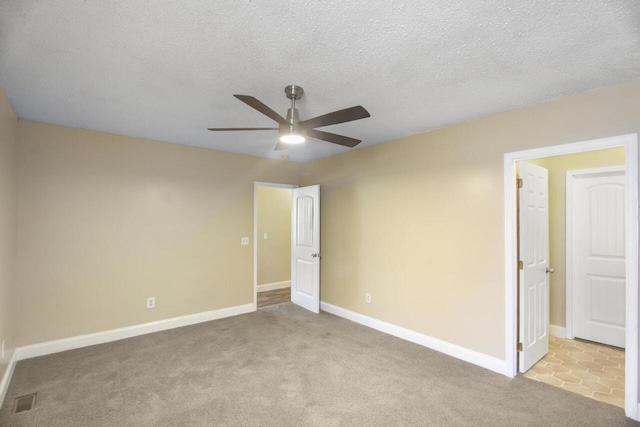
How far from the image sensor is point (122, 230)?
12.1 ft

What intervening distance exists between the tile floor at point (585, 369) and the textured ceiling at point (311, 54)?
8.36ft

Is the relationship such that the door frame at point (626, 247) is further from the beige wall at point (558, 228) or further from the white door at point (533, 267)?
the beige wall at point (558, 228)

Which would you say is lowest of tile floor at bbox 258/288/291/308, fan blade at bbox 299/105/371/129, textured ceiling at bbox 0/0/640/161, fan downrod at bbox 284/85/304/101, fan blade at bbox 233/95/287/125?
tile floor at bbox 258/288/291/308

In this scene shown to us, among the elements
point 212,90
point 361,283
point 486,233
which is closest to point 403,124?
point 486,233

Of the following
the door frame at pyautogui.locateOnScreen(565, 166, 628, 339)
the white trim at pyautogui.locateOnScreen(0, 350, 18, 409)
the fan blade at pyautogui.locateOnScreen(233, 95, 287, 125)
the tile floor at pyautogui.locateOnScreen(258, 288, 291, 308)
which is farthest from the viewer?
the tile floor at pyautogui.locateOnScreen(258, 288, 291, 308)

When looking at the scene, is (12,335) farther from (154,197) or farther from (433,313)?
(433,313)

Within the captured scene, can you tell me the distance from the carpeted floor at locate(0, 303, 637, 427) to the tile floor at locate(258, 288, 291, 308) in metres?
1.65

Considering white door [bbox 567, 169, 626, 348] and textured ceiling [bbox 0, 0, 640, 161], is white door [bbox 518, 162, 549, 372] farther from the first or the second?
textured ceiling [bbox 0, 0, 640, 161]

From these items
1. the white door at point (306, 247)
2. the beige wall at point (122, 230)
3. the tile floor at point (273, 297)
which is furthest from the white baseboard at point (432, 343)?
the beige wall at point (122, 230)

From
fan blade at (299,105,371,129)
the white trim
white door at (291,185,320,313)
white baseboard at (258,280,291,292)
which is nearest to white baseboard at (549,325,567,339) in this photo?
white door at (291,185,320,313)

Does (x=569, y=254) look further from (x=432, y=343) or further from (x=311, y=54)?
(x=311, y=54)

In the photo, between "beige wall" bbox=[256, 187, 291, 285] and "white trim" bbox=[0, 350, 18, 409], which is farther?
"beige wall" bbox=[256, 187, 291, 285]

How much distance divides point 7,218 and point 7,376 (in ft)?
4.64

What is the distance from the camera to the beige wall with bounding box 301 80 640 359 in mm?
2553
